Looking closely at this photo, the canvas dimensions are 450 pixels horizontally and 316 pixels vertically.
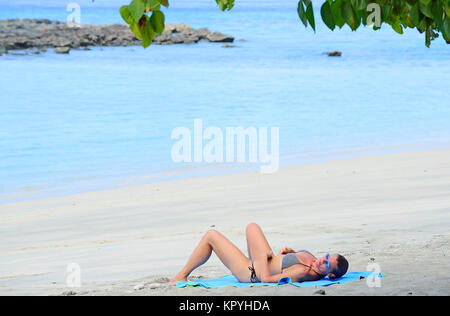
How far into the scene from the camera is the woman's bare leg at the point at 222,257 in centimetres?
747

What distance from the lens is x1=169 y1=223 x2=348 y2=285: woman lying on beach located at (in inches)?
281

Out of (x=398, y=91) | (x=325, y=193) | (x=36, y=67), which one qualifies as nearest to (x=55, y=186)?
(x=325, y=193)

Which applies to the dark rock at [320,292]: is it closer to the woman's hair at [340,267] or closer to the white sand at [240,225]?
the white sand at [240,225]

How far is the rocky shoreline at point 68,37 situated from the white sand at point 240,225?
48246 mm

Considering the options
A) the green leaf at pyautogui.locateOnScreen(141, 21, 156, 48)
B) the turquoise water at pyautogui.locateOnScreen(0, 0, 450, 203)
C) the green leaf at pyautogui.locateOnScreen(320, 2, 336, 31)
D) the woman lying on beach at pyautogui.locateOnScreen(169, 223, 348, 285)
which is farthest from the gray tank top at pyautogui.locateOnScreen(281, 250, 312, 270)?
the green leaf at pyautogui.locateOnScreen(141, 21, 156, 48)

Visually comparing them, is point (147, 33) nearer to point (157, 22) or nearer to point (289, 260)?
point (157, 22)

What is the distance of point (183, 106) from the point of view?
32.6m

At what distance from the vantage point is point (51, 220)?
13.1 m

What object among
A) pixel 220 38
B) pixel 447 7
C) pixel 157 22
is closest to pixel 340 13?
pixel 447 7

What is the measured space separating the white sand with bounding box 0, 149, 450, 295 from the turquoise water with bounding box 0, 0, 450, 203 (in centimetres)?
237

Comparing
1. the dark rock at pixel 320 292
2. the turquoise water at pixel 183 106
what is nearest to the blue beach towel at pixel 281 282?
the dark rock at pixel 320 292

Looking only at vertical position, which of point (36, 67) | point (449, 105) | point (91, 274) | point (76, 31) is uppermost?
point (76, 31)

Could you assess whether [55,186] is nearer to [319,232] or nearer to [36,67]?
[319,232]

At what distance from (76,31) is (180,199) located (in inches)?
2590
